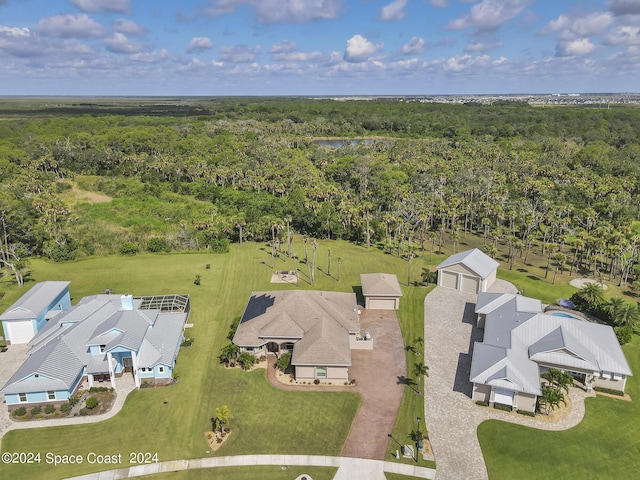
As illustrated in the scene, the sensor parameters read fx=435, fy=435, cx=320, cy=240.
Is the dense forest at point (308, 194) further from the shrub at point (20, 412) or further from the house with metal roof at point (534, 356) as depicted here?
the shrub at point (20, 412)

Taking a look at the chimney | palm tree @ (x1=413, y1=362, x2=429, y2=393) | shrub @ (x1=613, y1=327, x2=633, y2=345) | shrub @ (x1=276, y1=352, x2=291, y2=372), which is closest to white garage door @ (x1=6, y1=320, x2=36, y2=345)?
the chimney

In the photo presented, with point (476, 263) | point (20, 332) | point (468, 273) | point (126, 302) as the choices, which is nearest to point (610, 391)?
point (468, 273)

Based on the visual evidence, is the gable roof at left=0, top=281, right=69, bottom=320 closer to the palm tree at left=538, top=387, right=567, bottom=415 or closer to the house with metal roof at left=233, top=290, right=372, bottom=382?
the house with metal roof at left=233, top=290, right=372, bottom=382

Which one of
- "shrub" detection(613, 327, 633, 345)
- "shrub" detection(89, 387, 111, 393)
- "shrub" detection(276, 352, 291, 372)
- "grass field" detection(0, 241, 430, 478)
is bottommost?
"grass field" detection(0, 241, 430, 478)

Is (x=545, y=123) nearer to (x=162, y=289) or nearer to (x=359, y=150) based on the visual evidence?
(x=359, y=150)

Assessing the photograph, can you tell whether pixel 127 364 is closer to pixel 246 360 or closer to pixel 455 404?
pixel 246 360

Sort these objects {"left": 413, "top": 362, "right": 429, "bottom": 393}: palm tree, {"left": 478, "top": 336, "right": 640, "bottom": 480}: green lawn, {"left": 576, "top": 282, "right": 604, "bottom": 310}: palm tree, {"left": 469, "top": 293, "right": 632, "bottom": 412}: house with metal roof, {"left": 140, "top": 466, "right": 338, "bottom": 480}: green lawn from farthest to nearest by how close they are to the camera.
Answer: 1. {"left": 576, "top": 282, "right": 604, "bottom": 310}: palm tree
2. {"left": 413, "top": 362, "right": 429, "bottom": 393}: palm tree
3. {"left": 469, "top": 293, "right": 632, "bottom": 412}: house with metal roof
4. {"left": 478, "top": 336, "right": 640, "bottom": 480}: green lawn
5. {"left": 140, "top": 466, "right": 338, "bottom": 480}: green lawn

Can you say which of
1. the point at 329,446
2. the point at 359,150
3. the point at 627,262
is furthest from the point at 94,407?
the point at 359,150
